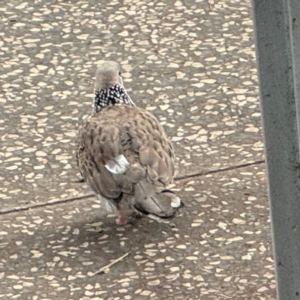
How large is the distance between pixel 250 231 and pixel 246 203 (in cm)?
25

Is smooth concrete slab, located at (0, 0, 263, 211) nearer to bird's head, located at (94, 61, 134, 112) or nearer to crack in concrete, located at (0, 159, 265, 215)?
crack in concrete, located at (0, 159, 265, 215)

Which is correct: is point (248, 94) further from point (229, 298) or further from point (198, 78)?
point (229, 298)

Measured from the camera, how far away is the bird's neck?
5668 mm

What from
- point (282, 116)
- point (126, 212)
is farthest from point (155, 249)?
point (282, 116)

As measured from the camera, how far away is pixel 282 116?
3141mm

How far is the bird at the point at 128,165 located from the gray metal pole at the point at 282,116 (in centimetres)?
172

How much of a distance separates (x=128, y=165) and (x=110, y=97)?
0.72 meters

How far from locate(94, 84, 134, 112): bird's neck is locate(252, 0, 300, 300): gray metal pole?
2.44 m

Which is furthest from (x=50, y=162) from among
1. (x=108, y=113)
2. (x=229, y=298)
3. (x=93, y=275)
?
(x=229, y=298)

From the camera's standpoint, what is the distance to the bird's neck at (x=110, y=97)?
5.67m

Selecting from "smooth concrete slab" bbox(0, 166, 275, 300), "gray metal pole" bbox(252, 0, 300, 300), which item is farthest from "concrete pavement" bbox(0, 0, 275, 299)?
"gray metal pole" bbox(252, 0, 300, 300)

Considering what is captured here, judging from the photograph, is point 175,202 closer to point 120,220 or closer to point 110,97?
point 120,220

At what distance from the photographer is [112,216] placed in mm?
5414

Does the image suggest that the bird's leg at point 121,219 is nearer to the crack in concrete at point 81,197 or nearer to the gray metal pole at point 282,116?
the crack in concrete at point 81,197
